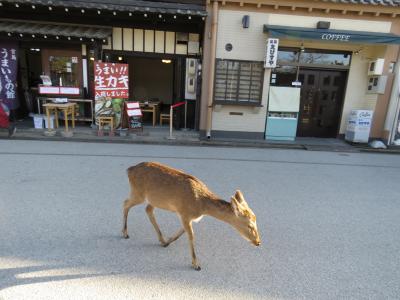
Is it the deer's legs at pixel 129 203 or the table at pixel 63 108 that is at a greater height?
the table at pixel 63 108

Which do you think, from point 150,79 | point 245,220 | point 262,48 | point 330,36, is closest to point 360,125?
point 330,36

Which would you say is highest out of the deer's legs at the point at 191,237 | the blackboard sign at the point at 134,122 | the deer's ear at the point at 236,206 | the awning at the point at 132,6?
the awning at the point at 132,6

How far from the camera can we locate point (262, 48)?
9273mm

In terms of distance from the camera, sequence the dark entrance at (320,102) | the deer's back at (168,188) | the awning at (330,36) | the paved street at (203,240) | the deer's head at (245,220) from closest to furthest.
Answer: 1. the deer's head at (245,220)
2. the paved street at (203,240)
3. the deer's back at (168,188)
4. the awning at (330,36)
5. the dark entrance at (320,102)

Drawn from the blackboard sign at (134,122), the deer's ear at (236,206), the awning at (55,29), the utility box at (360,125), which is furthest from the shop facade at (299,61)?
the deer's ear at (236,206)

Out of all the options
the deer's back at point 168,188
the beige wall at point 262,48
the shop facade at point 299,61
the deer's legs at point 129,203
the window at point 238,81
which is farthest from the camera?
the window at point 238,81

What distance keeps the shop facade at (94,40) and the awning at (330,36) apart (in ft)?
7.71

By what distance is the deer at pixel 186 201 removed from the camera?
2711 millimetres

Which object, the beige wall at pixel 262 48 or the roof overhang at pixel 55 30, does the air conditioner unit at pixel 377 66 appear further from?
the roof overhang at pixel 55 30

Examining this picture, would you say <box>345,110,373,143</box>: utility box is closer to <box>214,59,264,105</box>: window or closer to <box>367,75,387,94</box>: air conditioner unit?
<box>367,75,387,94</box>: air conditioner unit

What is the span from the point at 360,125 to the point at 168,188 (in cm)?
895

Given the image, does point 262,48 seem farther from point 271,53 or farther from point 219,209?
point 219,209

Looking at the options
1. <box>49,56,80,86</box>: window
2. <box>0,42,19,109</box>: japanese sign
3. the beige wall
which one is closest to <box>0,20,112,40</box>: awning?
<box>0,42,19,109</box>: japanese sign

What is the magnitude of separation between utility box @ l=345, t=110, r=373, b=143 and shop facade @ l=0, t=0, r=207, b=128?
5.36m
